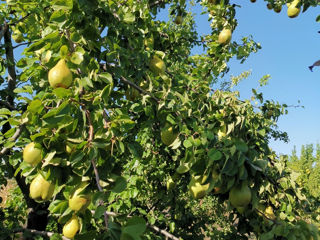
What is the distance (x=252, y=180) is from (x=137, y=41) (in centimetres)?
121

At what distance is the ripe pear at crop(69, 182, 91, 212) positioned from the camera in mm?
1289

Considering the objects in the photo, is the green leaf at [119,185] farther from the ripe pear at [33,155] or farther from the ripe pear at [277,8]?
the ripe pear at [277,8]

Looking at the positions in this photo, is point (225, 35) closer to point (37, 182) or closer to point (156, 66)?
point (156, 66)

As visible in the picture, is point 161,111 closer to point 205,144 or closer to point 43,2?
point 205,144

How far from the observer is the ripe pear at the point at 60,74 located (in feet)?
4.81

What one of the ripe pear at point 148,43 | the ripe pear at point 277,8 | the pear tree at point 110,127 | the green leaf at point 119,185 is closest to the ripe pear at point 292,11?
the ripe pear at point 277,8

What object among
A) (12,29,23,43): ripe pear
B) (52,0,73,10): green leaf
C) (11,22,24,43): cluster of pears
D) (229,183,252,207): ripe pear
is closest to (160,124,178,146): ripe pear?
(229,183,252,207): ripe pear

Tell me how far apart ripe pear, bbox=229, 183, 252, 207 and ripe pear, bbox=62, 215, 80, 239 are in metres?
0.94

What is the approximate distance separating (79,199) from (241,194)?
99cm

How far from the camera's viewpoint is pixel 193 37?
4672 mm

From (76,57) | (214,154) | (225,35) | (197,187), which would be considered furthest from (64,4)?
(225,35)

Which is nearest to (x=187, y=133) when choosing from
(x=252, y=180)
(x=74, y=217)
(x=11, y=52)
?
(x=252, y=180)

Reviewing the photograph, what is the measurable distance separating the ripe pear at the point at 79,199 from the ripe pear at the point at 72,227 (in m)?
0.21

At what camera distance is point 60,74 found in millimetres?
1466
